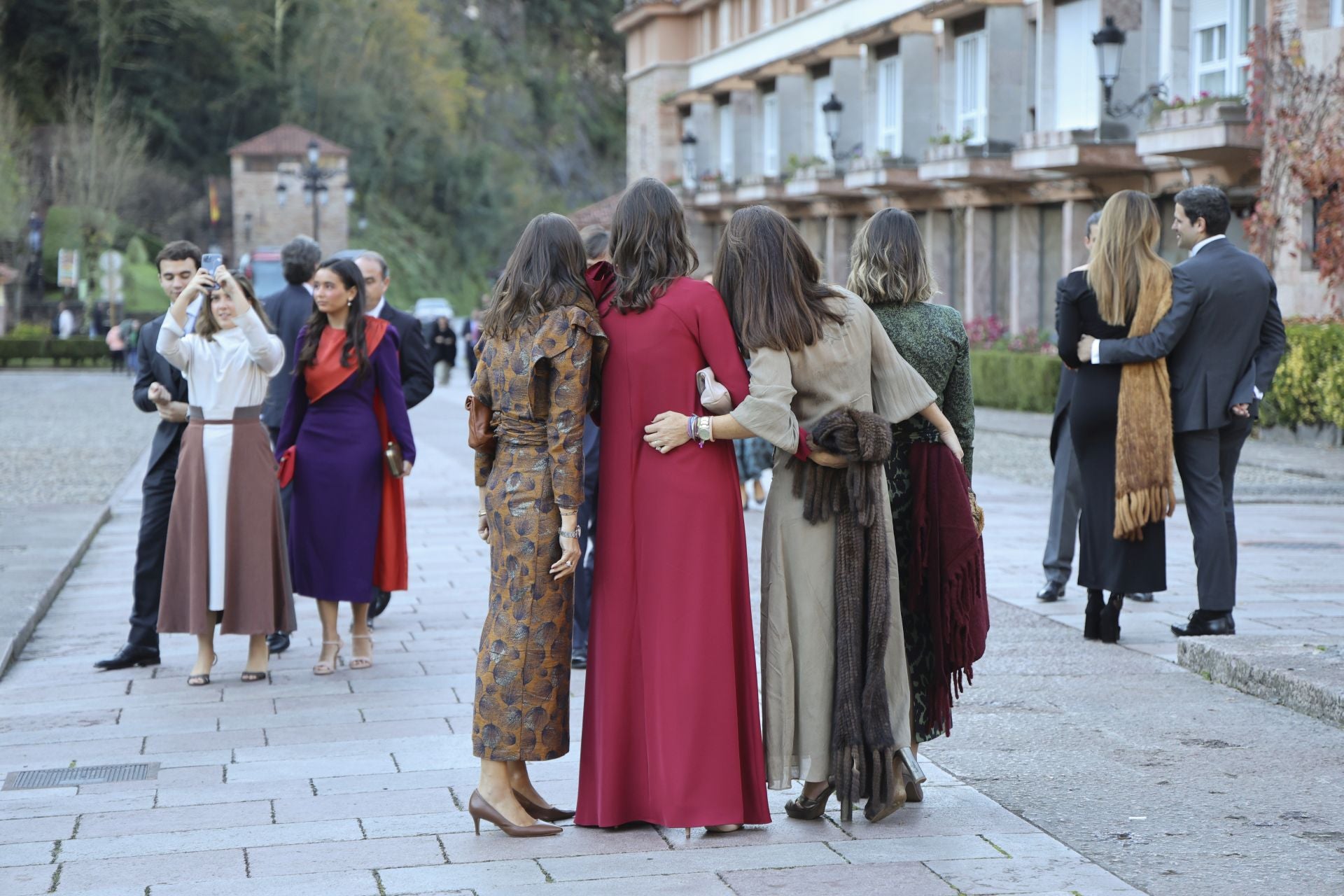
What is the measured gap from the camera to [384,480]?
7680mm

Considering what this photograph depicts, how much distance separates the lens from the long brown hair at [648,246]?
477 centimetres

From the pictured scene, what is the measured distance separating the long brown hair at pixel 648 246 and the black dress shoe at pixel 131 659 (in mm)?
3865

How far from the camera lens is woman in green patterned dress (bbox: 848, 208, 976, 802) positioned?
530 cm

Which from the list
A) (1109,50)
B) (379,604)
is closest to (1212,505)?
(379,604)

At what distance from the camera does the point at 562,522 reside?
4.89 m

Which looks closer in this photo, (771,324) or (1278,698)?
(771,324)

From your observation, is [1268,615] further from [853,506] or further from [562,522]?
[562,522]

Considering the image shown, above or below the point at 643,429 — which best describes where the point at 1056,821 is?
below

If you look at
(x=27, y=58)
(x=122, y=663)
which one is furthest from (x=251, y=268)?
(x=122, y=663)

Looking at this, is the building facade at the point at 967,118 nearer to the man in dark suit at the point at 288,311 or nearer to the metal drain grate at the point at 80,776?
the man in dark suit at the point at 288,311

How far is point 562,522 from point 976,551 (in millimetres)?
1255

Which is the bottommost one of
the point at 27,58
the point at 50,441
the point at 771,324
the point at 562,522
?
the point at 50,441

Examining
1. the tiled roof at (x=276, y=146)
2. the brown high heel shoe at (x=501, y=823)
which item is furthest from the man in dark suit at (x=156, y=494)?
the tiled roof at (x=276, y=146)

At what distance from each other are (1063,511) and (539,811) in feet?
15.3
